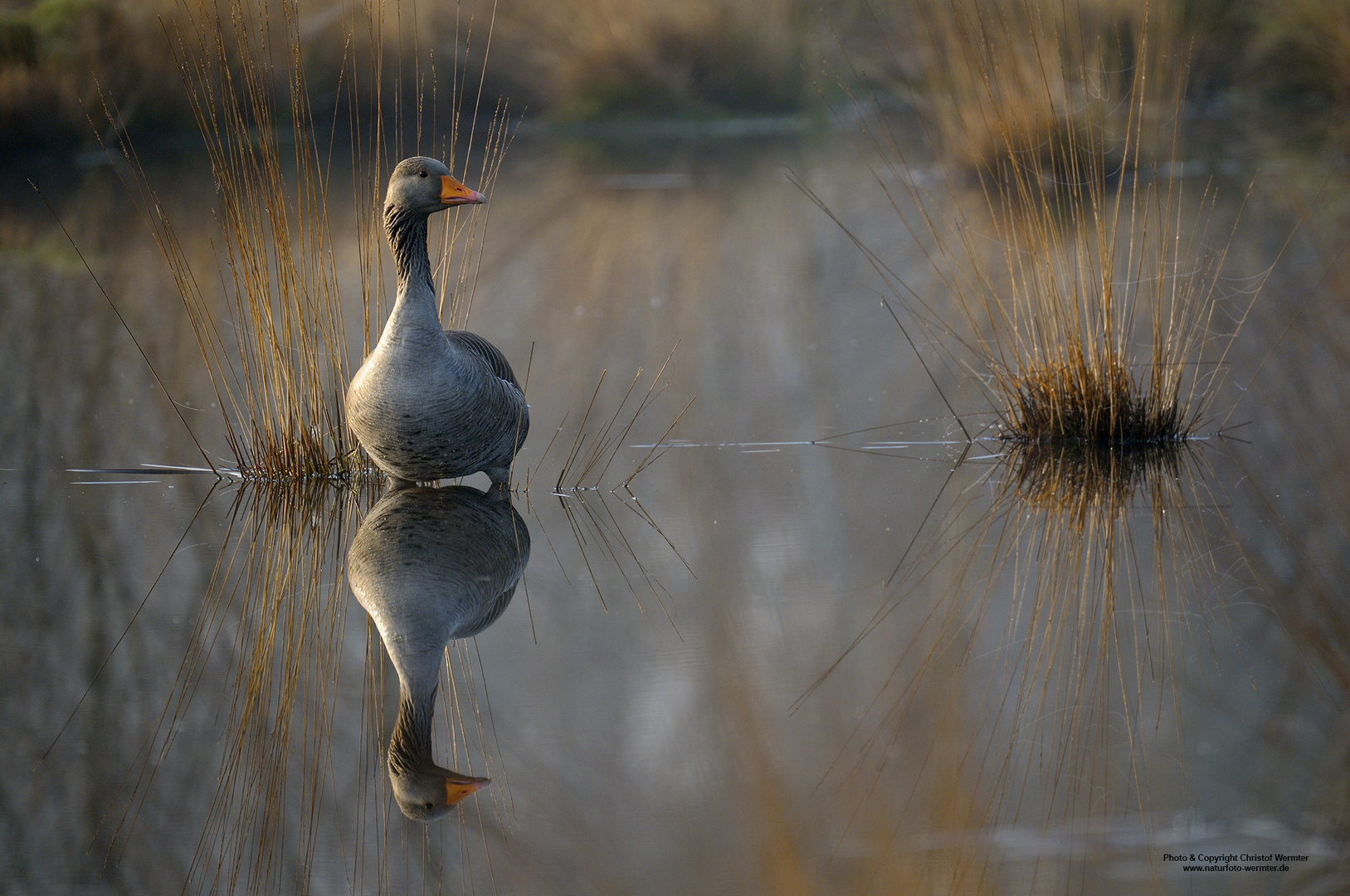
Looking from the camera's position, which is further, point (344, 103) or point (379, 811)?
point (344, 103)

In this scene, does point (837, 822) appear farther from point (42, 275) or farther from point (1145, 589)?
point (42, 275)

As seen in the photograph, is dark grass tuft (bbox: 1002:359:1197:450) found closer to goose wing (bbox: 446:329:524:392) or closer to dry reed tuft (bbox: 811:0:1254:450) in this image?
dry reed tuft (bbox: 811:0:1254:450)

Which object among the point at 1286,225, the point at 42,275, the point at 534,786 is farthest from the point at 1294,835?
the point at 42,275

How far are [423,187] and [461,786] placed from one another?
1632 mm

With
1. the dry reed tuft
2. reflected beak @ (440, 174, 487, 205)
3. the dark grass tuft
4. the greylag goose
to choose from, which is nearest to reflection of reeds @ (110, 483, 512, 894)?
the greylag goose

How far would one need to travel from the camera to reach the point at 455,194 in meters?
2.72

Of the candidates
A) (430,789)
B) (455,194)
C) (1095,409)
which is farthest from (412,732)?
(1095,409)

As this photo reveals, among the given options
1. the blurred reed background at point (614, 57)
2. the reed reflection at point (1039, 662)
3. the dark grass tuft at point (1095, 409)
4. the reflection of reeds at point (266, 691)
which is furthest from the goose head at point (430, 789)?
the blurred reed background at point (614, 57)

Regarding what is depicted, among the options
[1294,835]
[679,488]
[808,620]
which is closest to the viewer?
[1294,835]

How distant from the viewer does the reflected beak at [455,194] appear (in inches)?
106

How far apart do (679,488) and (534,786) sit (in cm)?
144

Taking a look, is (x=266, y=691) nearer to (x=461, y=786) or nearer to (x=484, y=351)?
(x=461, y=786)

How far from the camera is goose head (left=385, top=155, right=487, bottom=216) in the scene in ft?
8.98

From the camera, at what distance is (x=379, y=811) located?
1.51 metres
